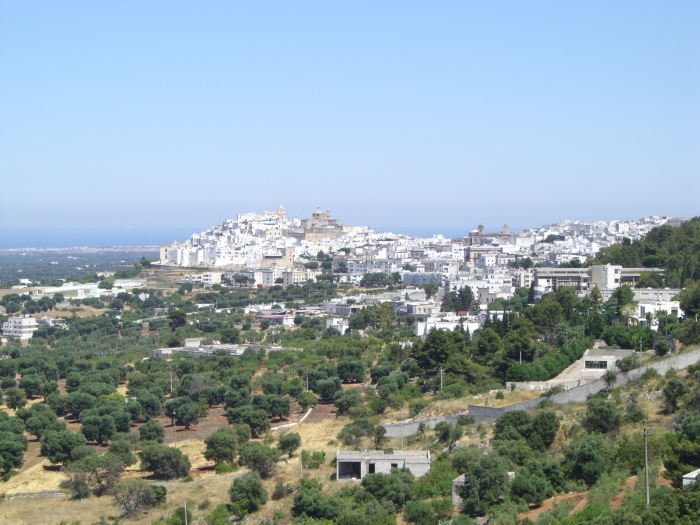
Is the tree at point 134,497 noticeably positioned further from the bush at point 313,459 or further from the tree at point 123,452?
the bush at point 313,459

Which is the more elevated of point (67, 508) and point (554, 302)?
point (554, 302)

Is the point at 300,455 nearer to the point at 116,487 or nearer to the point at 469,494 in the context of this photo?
the point at 116,487

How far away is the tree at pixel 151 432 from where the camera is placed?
2255cm

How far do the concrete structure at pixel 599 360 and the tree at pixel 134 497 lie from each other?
928 centimetres

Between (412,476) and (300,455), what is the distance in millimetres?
3718

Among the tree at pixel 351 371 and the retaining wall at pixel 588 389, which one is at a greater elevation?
the retaining wall at pixel 588 389

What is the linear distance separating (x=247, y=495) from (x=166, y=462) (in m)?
2.96

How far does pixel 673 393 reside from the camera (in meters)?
18.0

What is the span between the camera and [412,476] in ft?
55.7

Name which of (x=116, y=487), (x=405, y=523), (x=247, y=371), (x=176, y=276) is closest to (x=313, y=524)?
(x=405, y=523)

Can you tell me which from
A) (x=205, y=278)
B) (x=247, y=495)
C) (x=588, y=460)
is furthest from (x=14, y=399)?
(x=205, y=278)

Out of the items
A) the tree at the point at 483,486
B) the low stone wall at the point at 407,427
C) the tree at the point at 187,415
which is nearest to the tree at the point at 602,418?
the tree at the point at 483,486

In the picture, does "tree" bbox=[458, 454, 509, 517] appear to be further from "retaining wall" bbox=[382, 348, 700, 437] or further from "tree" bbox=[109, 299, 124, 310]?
"tree" bbox=[109, 299, 124, 310]

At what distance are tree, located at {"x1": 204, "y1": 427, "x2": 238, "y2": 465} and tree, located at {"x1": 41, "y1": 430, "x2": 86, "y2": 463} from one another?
9.69 ft
